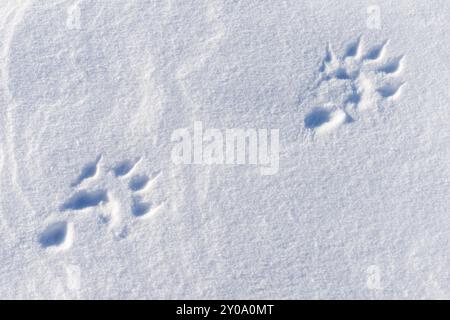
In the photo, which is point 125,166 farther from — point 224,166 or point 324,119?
point 324,119

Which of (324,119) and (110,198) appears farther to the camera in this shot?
(324,119)

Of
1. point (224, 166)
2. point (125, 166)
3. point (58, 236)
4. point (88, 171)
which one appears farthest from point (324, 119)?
point (58, 236)

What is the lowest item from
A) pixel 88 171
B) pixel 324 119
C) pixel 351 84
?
pixel 88 171

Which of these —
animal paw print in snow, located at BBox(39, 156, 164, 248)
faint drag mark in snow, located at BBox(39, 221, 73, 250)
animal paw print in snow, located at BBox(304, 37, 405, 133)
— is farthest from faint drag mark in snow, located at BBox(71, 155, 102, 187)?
animal paw print in snow, located at BBox(304, 37, 405, 133)

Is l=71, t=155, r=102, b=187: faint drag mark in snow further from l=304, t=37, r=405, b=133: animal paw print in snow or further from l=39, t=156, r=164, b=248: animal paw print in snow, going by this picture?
l=304, t=37, r=405, b=133: animal paw print in snow

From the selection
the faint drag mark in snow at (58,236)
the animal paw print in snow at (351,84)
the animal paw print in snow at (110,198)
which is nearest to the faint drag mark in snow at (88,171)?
the animal paw print in snow at (110,198)

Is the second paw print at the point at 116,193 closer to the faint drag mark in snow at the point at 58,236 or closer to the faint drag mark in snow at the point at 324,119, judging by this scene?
the faint drag mark in snow at the point at 58,236

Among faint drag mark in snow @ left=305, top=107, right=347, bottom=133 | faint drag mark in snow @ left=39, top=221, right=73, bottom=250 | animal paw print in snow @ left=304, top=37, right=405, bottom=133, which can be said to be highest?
animal paw print in snow @ left=304, top=37, right=405, bottom=133

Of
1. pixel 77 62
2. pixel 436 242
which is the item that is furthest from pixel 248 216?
pixel 77 62
